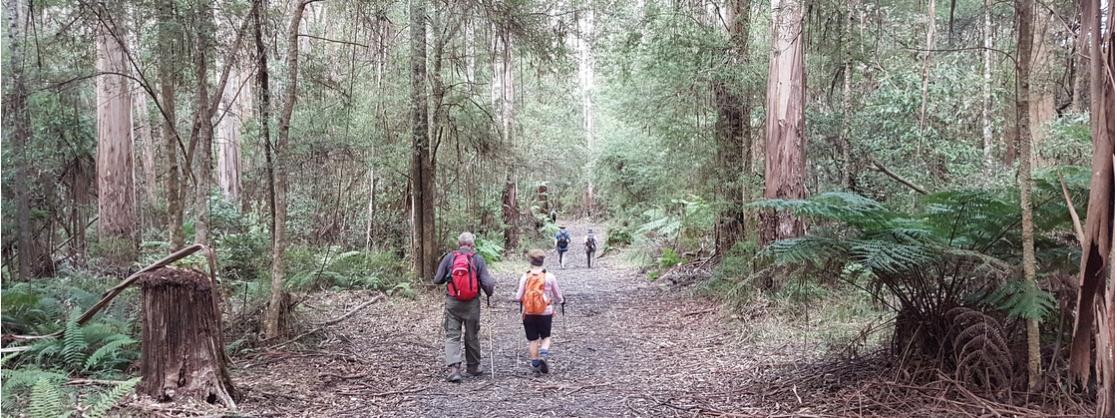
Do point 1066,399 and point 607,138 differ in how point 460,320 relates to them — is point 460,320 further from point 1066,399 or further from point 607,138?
point 607,138

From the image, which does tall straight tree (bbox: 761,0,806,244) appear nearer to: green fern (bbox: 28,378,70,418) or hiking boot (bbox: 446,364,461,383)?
hiking boot (bbox: 446,364,461,383)

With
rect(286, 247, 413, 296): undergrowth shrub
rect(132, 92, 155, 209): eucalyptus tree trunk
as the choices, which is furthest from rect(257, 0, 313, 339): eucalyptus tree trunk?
rect(132, 92, 155, 209): eucalyptus tree trunk

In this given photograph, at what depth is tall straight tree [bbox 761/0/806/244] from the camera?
31.6ft

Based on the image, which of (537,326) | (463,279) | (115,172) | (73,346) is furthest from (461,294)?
(115,172)

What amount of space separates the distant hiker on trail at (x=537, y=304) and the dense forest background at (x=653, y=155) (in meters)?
2.37

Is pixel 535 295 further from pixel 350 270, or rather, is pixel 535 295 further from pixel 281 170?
pixel 350 270

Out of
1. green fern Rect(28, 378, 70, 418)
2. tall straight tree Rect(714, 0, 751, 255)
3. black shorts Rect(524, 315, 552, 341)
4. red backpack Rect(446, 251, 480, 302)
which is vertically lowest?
black shorts Rect(524, 315, 552, 341)

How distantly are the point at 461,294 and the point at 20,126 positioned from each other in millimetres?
6250

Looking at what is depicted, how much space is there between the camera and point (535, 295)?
23.7 ft

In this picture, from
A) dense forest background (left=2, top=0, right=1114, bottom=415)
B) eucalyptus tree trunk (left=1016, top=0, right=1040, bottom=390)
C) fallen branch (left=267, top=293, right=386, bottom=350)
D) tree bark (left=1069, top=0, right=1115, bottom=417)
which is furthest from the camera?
fallen branch (left=267, top=293, right=386, bottom=350)

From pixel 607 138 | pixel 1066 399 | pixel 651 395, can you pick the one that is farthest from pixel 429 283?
pixel 607 138

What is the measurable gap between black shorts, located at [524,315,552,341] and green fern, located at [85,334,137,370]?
3.79 meters

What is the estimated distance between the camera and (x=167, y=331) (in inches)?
207

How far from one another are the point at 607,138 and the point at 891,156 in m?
18.3
